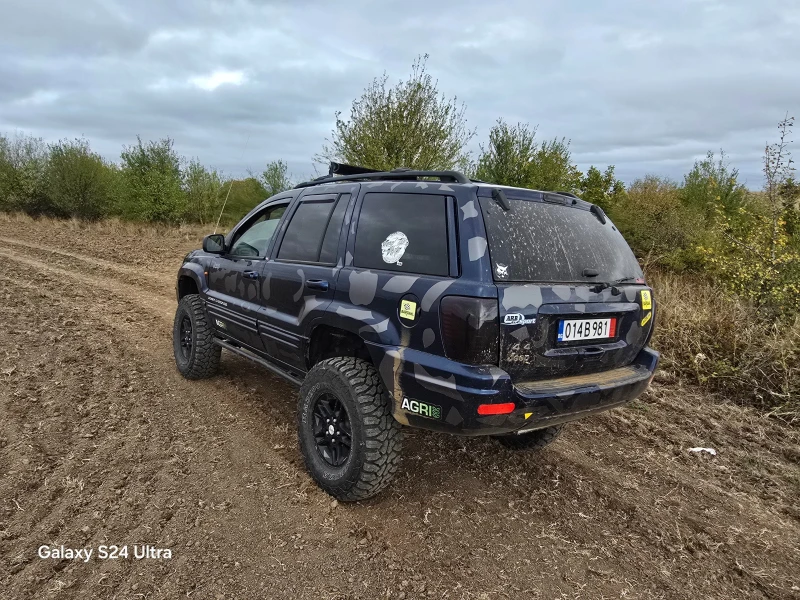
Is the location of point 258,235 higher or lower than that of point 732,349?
higher

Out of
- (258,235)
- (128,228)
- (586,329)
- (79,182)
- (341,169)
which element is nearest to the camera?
(586,329)

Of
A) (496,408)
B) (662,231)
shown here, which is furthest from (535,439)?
(662,231)

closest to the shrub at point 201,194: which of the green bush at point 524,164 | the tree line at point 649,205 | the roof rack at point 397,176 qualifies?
the tree line at point 649,205

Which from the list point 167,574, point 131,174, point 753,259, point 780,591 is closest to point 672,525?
point 780,591

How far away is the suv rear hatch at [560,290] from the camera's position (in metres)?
2.28

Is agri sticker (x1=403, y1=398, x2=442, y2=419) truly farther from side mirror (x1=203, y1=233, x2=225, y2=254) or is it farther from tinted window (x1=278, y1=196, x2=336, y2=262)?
side mirror (x1=203, y1=233, x2=225, y2=254)

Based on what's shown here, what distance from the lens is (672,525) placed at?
2.67 meters

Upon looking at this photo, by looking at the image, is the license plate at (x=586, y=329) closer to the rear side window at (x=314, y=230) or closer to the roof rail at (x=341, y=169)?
the rear side window at (x=314, y=230)

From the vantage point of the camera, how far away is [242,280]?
3.86 m

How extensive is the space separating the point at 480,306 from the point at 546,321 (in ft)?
1.27

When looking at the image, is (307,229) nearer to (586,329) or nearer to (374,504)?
(374,504)

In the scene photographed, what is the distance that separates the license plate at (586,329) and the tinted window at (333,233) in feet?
4.61

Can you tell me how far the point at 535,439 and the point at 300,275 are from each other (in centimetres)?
194

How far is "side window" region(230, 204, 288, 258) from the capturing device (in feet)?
12.5
